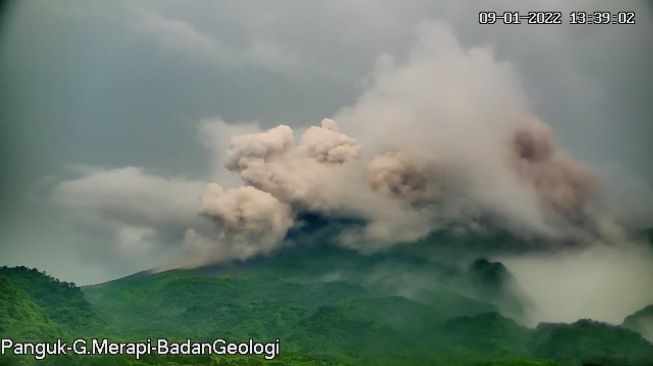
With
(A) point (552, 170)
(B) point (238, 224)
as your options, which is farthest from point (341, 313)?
(A) point (552, 170)

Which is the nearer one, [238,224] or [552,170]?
[552,170]

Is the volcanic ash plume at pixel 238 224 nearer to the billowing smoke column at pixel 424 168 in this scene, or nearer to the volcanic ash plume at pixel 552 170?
the billowing smoke column at pixel 424 168

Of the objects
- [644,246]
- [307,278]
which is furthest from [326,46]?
[644,246]

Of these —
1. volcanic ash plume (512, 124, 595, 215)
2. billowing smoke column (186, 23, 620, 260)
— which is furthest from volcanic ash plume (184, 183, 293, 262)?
volcanic ash plume (512, 124, 595, 215)

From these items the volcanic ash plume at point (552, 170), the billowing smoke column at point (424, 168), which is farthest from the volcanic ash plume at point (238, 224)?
the volcanic ash plume at point (552, 170)

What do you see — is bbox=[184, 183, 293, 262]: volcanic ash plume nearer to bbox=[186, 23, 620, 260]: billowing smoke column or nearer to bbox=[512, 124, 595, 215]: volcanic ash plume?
bbox=[186, 23, 620, 260]: billowing smoke column

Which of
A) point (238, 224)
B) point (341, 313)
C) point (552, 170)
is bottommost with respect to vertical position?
point (341, 313)

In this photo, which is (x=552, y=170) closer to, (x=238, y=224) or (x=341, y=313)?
(x=341, y=313)
